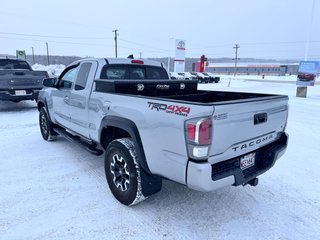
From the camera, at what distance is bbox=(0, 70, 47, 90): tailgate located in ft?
28.1

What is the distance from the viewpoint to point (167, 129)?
98.0 inches

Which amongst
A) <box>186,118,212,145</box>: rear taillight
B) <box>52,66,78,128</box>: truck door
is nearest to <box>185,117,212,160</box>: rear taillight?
<box>186,118,212,145</box>: rear taillight

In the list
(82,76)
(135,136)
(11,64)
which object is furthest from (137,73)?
(11,64)

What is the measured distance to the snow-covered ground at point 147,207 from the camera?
8.99 ft

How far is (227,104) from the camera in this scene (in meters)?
2.37

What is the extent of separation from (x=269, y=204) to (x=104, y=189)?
2345 millimetres

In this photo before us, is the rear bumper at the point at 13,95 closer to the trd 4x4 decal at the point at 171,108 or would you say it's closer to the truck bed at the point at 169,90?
the truck bed at the point at 169,90

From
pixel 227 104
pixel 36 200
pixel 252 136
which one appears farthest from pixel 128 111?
pixel 36 200

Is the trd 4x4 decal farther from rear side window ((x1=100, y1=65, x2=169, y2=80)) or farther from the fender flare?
rear side window ((x1=100, y1=65, x2=169, y2=80))

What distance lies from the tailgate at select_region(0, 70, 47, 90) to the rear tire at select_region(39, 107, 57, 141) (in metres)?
3.62

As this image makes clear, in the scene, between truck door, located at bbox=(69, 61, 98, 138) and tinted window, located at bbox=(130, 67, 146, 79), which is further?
tinted window, located at bbox=(130, 67, 146, 79)

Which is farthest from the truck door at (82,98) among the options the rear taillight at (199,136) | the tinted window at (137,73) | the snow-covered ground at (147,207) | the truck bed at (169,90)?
the rear taillight at (199,136)

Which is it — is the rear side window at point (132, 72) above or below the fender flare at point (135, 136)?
above

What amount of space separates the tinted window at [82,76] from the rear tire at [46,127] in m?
1.93
